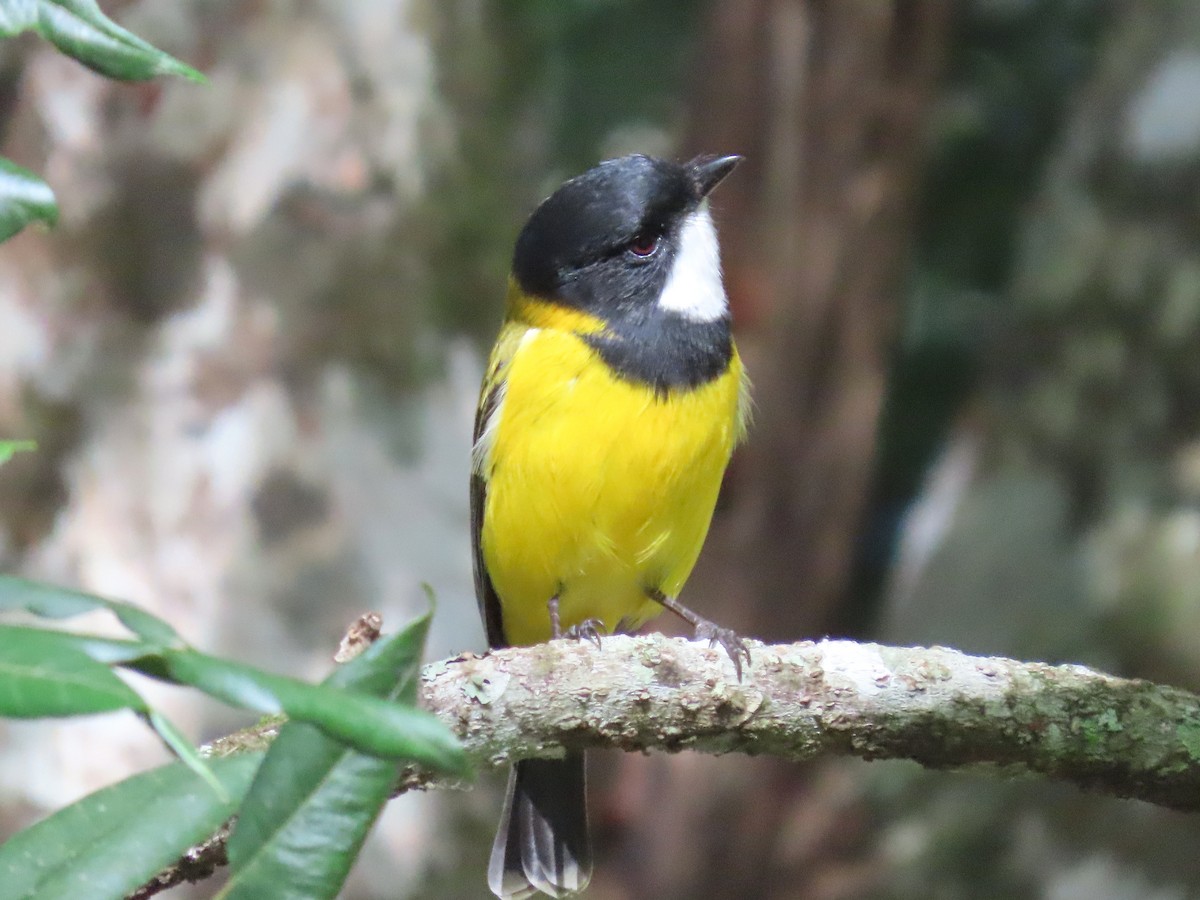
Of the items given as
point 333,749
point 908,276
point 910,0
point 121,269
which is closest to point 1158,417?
point 908,276

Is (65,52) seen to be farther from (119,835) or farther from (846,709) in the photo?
(846,709)

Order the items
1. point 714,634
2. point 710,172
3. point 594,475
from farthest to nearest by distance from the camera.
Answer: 1. point 710,172
2. point 594,475
3. point 714,634

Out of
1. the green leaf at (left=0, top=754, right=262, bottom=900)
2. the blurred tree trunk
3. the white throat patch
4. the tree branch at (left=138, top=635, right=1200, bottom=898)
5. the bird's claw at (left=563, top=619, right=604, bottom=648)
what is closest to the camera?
the green leaf at (left=0, top=754, right=262, bottom=900)

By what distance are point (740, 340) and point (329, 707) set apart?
3.88 meters

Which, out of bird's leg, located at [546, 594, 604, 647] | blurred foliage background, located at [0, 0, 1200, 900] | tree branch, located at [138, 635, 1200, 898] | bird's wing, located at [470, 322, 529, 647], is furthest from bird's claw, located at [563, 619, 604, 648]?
blurred foliage background, located at [0, 0, 1200, 900]

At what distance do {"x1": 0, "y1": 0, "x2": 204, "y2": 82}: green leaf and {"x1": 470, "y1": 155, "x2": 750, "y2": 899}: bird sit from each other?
1498mm

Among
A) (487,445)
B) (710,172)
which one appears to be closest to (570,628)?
(487,445)

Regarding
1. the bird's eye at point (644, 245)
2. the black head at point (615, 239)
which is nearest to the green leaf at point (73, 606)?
the black head at point (615, 239)

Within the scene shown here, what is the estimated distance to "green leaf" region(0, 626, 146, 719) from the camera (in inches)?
31.1

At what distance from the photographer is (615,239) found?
9.05 ft

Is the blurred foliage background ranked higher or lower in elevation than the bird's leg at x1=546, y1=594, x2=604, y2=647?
higher

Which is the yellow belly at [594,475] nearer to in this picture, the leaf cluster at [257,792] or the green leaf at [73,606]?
the leaf cluster at [257,792]

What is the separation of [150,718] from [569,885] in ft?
6.93

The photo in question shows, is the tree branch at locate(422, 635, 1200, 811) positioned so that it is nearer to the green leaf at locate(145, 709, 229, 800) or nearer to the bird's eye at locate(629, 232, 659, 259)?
the green leaf at locate(145, 709, 229, 800)
